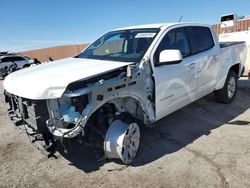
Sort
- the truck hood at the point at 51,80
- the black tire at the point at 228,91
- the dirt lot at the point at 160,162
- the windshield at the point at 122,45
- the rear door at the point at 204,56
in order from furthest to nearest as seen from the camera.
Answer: the black tire at the point at 228,91 < the rear door at the point at 204,56 < the windshield at the point at 122,45 < the dirt lot at the point at 160,162 < the truck hood at the point at 51,80

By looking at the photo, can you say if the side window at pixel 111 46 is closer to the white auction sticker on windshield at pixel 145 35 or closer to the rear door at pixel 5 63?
the white auction sticker on windshield at pixel 145 35

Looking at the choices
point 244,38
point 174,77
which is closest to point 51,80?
point 174,77

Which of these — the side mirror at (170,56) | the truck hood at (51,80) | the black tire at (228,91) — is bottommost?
the black tire at (228,91)

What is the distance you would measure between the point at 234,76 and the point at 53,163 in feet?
15.4

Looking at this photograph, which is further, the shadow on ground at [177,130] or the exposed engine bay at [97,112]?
the shadow on ground at [177,130]

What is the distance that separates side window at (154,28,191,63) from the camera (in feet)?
13.7

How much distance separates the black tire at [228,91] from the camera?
243 inches

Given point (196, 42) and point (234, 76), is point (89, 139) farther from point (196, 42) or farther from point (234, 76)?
point (234, 76)

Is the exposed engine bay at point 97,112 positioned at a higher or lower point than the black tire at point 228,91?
higher

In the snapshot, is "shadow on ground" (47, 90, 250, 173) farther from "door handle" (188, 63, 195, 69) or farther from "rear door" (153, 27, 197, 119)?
"door handle" (188, 63, 195, 69)

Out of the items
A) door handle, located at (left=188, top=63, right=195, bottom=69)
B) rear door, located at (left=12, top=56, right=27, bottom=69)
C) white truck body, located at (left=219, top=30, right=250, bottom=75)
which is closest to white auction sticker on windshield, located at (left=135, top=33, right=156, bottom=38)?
door handle, located at (left=188, top=63, right=195, bottom=69)

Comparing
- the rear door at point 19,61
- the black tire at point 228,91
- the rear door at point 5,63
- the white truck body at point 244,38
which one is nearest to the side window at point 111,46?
the black tire at point 228,91

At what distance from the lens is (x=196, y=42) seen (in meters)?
5.05

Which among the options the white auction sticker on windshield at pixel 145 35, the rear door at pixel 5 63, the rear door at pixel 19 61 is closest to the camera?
the white auction sticker on windshield at pixel 145 35
